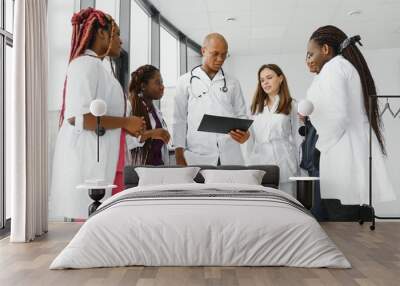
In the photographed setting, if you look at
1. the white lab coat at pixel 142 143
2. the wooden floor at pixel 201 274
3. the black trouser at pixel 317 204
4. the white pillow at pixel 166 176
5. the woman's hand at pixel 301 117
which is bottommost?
the wooden floor at pixel 201 274

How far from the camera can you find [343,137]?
530cm

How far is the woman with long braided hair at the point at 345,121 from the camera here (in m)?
5.28

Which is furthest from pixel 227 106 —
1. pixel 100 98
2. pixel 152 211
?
pixel 152 211

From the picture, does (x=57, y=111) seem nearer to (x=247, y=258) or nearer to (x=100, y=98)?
(x=100, y=98)

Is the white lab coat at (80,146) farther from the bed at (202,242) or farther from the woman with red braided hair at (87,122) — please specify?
the bed at (202,242)

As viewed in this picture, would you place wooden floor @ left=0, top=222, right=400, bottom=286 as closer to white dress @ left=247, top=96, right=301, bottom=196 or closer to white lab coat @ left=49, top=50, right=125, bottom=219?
white lab coat @ left=49, top=50, right=125, bottom=219

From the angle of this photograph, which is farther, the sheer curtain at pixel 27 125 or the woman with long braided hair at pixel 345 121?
the woman with long braided hair at pixel 345 121

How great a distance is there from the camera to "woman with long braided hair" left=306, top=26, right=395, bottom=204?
208 inches

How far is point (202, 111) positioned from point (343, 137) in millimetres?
1576

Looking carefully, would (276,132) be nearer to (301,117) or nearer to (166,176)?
(301,117)

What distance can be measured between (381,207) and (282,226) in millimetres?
2439

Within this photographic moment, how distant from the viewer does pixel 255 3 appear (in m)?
5.37

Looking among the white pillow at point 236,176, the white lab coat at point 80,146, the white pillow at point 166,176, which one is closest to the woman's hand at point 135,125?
the white lab coat at point 80,146

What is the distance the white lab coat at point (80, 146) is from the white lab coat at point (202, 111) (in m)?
0.73
